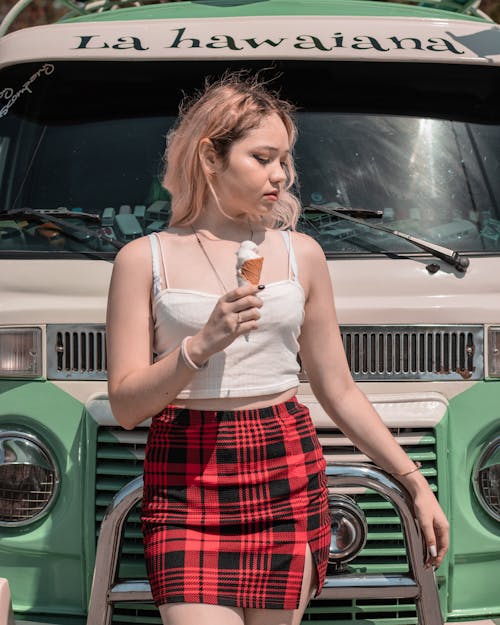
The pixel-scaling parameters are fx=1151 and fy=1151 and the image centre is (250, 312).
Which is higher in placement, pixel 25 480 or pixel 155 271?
pixel 155 271

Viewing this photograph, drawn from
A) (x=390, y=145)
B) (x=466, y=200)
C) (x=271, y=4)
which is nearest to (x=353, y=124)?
(x=390, y=145)

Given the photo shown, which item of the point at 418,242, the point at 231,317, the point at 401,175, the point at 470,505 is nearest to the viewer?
the point at 231,317

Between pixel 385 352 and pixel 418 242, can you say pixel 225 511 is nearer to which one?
pixel 385 352

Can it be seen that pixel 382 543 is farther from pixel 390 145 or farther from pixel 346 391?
pixel 390 145

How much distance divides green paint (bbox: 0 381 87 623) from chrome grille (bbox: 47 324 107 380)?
73 mm

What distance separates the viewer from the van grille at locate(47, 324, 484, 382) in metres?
3.10

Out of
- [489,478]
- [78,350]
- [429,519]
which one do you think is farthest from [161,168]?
[429,519]

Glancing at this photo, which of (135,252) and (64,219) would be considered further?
(64,219)

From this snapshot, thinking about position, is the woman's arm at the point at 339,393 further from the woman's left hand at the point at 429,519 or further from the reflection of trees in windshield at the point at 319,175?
the reflection of trees in windshield at the point at 319,175

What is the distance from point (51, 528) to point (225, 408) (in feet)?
3.03

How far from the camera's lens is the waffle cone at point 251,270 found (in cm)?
220

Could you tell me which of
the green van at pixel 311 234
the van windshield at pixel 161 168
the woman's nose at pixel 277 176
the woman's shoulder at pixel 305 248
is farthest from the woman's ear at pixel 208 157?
the van windshield at pixel 161 168

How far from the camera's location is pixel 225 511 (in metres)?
2.40

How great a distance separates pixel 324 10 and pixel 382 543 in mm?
1995
